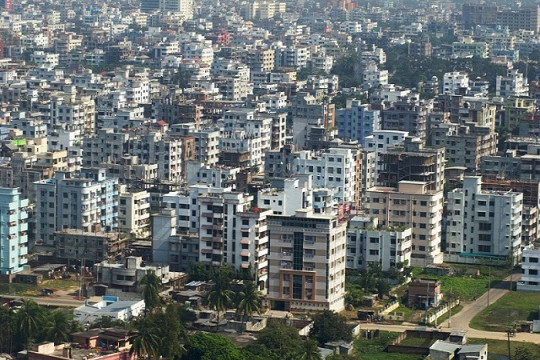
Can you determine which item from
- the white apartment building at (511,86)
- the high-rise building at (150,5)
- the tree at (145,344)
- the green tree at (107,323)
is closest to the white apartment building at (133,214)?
the green tree at (107,323)

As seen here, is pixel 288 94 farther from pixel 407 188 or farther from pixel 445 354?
pixel 445 354

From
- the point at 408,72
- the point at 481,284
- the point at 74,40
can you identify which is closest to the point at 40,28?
the point at 74,40

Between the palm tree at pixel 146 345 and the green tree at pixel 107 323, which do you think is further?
the green tree at pixel 107 323

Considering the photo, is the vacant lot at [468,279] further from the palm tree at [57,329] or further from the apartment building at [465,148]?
the apartment building at [465,148]

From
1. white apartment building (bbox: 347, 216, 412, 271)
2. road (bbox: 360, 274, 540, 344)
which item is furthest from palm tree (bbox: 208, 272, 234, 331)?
white apartment building (bbox: 347, 216, 412, 271)

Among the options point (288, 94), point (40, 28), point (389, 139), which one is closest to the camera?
point (389, 139)

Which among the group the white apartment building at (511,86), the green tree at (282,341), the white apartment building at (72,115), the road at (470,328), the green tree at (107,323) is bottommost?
the road at (470,328)
